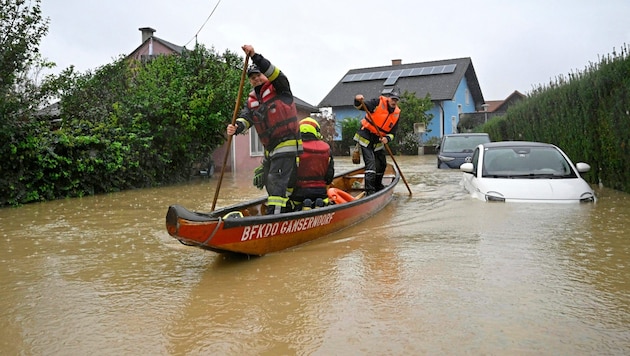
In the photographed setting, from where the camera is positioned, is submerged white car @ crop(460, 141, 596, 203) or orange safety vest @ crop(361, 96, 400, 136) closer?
submerged white car @ crop(460, 141, 596, 203)

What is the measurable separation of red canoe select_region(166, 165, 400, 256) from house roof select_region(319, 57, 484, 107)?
34121 mm

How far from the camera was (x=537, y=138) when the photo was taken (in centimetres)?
1658

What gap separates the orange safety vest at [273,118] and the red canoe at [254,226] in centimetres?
91

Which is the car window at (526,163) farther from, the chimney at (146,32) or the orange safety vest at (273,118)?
the chimney at (146,32)

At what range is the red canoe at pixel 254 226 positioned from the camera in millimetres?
4841

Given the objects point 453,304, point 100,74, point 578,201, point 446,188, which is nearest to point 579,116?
point 446,188

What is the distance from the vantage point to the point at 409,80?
140 feet

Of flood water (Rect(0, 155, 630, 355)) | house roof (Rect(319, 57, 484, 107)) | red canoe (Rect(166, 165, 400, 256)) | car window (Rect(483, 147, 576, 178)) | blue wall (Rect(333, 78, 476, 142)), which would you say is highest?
house roof (Rect(319, 57, 484, 107))

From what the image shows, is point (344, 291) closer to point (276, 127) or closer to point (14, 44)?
point (276, 127)

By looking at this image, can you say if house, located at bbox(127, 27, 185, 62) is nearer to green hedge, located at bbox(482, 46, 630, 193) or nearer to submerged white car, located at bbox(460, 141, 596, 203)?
green hedge, located at bbox(482, 46, 630, 193)

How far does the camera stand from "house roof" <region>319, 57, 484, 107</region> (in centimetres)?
4100

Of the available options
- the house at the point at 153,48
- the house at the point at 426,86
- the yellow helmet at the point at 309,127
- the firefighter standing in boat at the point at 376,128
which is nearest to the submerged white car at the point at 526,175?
the firefighter standing in boat at the point at 376,128

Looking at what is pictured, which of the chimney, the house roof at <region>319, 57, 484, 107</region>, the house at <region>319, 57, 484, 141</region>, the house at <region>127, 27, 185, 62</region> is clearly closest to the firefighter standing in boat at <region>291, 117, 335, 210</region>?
the house at <region>127, 27, 185, 62</region>

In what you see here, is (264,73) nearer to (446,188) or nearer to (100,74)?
(446,188)
